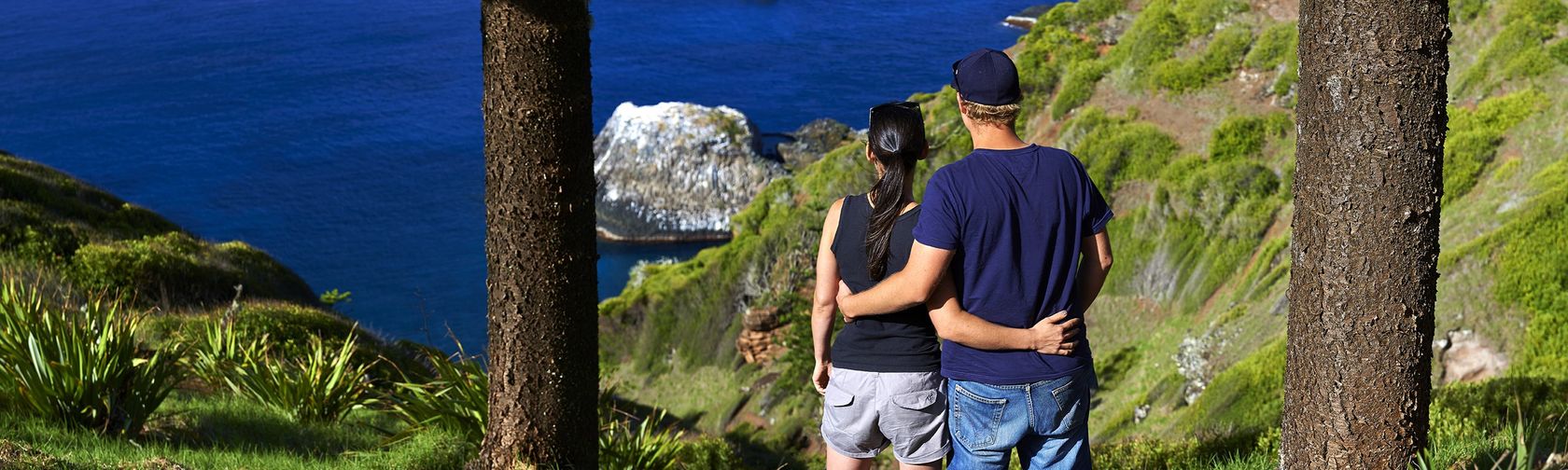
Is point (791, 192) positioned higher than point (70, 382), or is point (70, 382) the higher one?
point (70, 382)

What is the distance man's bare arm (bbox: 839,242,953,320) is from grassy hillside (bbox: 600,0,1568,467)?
9.68ft

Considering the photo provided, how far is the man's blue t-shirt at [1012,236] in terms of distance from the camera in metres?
4.12

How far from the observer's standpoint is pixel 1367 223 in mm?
4664

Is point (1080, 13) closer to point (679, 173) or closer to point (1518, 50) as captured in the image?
point (1518, 50)

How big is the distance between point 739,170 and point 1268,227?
48.0 m

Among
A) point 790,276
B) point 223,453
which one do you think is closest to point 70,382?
point 223,453

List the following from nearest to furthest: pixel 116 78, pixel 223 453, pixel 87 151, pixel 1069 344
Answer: pixel 1069 344 < pixel 223 453 < pixel 87 151 < pixel 116 78

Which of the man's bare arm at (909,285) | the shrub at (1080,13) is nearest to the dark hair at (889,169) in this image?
the man's bare arm at (909,285)

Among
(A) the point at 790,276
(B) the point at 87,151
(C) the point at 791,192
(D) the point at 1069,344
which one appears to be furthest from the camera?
(B) the point at 87,151

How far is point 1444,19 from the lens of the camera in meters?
4.58

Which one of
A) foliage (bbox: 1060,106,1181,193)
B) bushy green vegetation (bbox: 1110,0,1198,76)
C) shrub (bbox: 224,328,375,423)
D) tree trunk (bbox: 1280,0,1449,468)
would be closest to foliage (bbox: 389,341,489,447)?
shrub (bbox: 224,328,375,423)

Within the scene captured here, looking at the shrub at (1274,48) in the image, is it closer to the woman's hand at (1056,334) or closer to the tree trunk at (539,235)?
the tree trunk at (539,235)

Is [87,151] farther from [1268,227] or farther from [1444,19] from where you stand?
[1444,19]

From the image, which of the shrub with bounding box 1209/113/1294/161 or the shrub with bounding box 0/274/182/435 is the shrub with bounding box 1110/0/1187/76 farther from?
the shrub with bounding box 0/274/182/435
